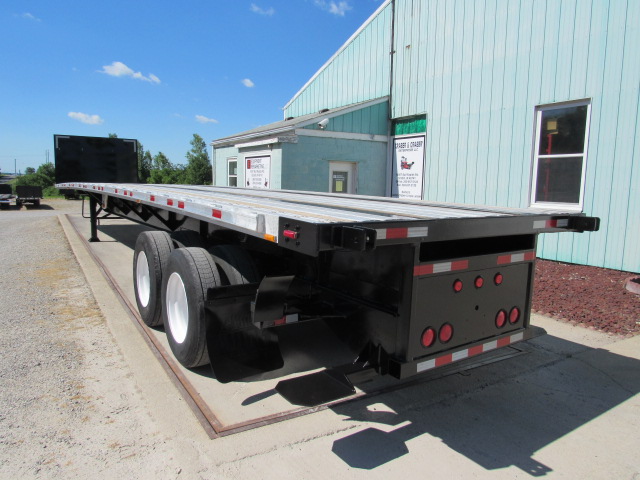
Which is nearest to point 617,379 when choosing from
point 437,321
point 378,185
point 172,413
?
point 437,321

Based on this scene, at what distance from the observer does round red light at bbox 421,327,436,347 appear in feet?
9.26

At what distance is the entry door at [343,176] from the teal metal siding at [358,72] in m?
2.15

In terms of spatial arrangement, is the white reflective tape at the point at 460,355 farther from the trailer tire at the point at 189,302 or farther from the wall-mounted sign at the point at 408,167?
the wall-mounted sign at the point at 408,167

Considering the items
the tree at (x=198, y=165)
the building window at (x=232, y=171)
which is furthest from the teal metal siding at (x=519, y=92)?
the tree at (x=198, y=165)

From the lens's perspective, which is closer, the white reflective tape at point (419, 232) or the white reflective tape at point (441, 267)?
the white reflective tape at point (419, 232)

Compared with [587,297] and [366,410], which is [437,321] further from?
[587,297]

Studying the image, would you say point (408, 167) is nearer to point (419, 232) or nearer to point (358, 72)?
point (358, 72)

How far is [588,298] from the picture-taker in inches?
235

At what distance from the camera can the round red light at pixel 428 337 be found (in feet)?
9.26

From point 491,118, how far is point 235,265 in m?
7.25

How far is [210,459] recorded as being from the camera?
2557 mm

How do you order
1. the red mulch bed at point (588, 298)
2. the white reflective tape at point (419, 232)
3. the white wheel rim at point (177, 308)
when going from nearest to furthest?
the white reflective tape at point (419, 232) → the white wheel rim at point (177, 308) → the red mulch bed at point (588, 298)

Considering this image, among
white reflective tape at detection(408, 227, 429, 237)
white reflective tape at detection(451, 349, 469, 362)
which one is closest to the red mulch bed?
white reflective tape at detection(451, 349, 469, 362)

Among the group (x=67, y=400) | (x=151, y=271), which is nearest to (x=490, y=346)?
(x=67, y=400)
